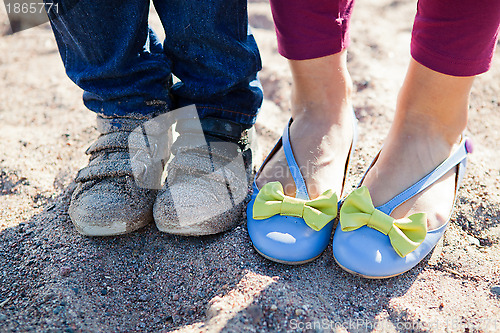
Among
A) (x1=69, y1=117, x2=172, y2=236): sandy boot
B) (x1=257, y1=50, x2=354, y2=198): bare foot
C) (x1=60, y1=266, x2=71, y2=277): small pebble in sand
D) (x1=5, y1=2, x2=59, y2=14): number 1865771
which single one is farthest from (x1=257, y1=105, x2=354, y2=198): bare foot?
(x1=5, y1=2, x2=59, y2=14): number 1865771

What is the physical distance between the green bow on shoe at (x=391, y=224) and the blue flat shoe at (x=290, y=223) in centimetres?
5

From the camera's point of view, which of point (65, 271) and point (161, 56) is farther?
point (161, 56)

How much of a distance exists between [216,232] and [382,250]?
40 cm

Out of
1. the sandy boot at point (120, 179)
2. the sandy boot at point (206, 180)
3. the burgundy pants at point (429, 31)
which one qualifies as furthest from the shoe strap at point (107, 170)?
the burgundy pants at point (429, 31)

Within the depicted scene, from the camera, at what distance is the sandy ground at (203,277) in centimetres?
92

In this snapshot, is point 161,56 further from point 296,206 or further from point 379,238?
point 379,238

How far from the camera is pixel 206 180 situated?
1144 millimetres

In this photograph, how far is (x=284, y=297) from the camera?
3.05 ft

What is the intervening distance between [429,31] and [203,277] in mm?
755

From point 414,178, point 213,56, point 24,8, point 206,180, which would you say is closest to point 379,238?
point 414,178

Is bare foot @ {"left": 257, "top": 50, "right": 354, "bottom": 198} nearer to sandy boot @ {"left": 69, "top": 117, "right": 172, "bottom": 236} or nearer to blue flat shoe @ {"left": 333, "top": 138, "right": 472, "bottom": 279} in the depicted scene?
blue flat shoe @ {"left": 333, "top": 138, "right": 472, "bottom": 279}

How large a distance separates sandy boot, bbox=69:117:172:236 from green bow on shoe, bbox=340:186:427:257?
0.52 m

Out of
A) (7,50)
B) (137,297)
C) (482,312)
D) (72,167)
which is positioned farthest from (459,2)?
(7,50)

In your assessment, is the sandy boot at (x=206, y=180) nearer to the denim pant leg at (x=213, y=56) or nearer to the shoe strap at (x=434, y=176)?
the denim pant leg at (x=213, y=56)
